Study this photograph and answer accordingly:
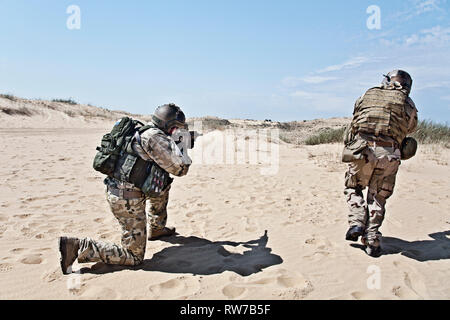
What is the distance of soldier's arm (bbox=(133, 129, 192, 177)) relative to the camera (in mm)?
3154

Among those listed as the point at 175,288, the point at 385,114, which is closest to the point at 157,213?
the point at 175,288

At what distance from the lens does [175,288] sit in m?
2.91

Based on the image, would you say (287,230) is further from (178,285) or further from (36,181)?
(36,181)

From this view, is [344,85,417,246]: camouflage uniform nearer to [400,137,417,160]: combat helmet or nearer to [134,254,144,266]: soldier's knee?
[400,137,417,160]: combat helmet

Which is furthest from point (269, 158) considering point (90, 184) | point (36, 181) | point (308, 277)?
point (308, 277)

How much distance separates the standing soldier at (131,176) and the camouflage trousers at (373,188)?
2074 mm

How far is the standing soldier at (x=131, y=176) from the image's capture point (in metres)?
3.15

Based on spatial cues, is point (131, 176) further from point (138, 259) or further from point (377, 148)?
point (377, 148)

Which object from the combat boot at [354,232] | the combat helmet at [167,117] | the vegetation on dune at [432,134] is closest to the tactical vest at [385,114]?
the combat boot at [354,232]

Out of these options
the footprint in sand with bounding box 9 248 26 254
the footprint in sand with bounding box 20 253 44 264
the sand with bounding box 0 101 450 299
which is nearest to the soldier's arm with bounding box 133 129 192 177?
the sand with bounding box 0 101 450 299

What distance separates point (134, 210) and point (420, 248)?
3.41 meters

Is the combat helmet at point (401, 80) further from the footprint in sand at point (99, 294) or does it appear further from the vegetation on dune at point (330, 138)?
the vegetation on dune at point (330, 138)

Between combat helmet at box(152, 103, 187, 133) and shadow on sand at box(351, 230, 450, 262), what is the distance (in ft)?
8.42
